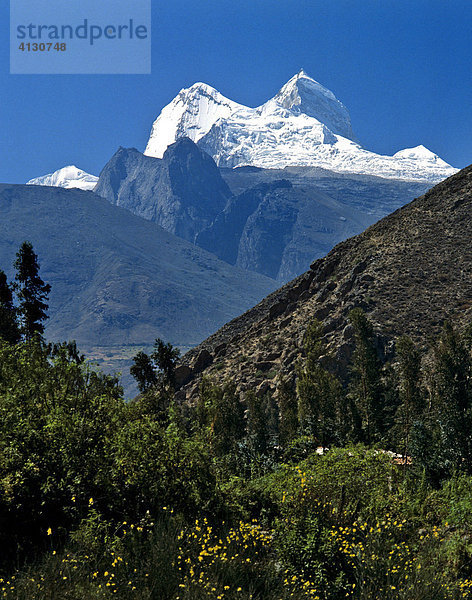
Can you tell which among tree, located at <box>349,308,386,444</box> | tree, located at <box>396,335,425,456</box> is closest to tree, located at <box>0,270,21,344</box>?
tree, located at <box>349,308,386,444</box>

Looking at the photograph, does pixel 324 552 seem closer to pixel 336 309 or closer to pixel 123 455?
pixel 123 455

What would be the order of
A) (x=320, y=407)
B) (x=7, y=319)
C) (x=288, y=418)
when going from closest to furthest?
(x=320, y=407) < (x=288, y=418) < (x=7, y=319)

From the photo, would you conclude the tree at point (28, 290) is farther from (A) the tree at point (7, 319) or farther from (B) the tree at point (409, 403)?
(B) the tree at point (409, 403)

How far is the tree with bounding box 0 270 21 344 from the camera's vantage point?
43625 mm

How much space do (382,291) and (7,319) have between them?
136ft

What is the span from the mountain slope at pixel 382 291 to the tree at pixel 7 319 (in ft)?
90.1

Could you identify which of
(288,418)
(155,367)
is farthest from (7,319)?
(288,418)

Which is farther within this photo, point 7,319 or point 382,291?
point 382,291

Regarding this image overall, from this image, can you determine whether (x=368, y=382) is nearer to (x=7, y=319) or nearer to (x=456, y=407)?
(x=456, y=407)

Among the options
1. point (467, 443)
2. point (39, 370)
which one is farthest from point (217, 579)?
point (467, 443)

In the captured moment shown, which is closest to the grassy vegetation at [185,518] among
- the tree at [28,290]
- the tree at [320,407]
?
the tree at [320,407]

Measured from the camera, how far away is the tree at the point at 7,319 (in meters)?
43.6

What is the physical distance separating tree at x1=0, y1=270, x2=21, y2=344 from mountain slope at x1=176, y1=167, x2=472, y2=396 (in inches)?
1081

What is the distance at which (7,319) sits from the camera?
4553 cm
